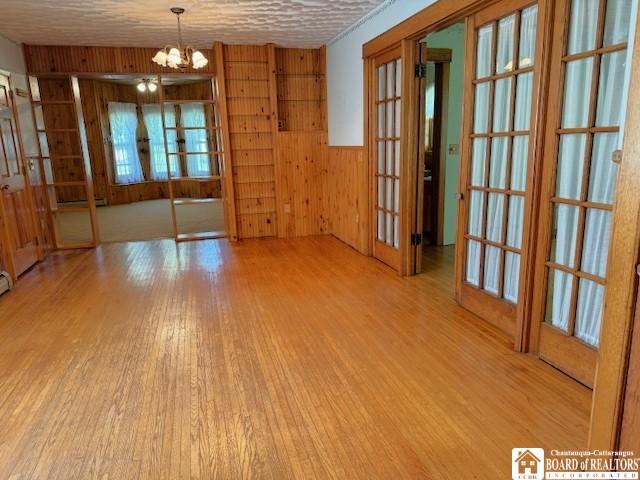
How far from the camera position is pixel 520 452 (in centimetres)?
177

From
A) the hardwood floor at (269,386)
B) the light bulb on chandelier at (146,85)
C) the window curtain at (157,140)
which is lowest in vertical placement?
the hardwood floor at (269,386)

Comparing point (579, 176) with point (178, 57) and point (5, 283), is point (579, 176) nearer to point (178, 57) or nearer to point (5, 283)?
point (178, 57)

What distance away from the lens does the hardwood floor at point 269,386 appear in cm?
178

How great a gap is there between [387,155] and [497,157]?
1589mm

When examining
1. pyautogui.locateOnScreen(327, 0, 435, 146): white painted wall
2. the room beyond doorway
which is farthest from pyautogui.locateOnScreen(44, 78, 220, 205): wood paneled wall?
pyautogui.locateOnScreen(327, 0, 435, 146): white painted wall

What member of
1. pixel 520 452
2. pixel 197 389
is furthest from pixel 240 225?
pixel 520 452

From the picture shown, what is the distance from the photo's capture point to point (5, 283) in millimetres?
3865

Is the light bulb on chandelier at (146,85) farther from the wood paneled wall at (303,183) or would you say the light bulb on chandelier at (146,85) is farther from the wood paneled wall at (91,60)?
the wood paneled wall at (303,183)

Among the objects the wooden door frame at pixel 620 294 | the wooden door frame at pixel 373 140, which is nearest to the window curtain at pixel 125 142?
the wooden door frame at pixel 373 140

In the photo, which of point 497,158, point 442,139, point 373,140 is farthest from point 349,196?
point 497,158

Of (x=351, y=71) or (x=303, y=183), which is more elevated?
(x=351, y=71)

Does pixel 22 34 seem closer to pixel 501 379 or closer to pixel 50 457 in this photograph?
pixel 50 457

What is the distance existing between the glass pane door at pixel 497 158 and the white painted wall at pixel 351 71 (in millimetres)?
1072

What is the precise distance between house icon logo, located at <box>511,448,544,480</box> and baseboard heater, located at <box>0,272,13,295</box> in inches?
165
